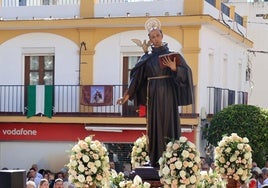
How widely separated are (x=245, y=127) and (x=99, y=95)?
4.21 m

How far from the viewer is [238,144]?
1012cm

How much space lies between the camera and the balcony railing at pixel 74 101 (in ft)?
73.2

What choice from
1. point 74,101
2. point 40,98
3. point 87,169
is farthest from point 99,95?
point 87,169

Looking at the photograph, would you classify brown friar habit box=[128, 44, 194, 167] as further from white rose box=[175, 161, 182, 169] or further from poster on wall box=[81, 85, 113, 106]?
poster on wall box=[81, 85, 113, 106]

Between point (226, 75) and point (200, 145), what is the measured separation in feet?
13.7

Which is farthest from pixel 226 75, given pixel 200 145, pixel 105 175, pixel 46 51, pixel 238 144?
pixel 105 175

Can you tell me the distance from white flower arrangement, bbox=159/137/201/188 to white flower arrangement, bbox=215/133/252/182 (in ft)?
6.83

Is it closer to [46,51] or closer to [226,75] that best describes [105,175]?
[46,51]

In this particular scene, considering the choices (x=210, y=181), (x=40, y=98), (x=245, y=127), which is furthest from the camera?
(x=40, y=98)

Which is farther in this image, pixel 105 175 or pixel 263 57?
pixel 263 57

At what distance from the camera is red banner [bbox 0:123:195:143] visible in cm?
2244

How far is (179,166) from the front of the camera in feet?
25.5

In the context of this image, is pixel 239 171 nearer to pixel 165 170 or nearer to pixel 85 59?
pixel 165 170

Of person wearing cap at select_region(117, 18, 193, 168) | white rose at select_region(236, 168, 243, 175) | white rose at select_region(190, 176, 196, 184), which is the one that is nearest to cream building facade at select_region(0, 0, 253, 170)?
white rose at select_region(236, 168, 243, 175)
